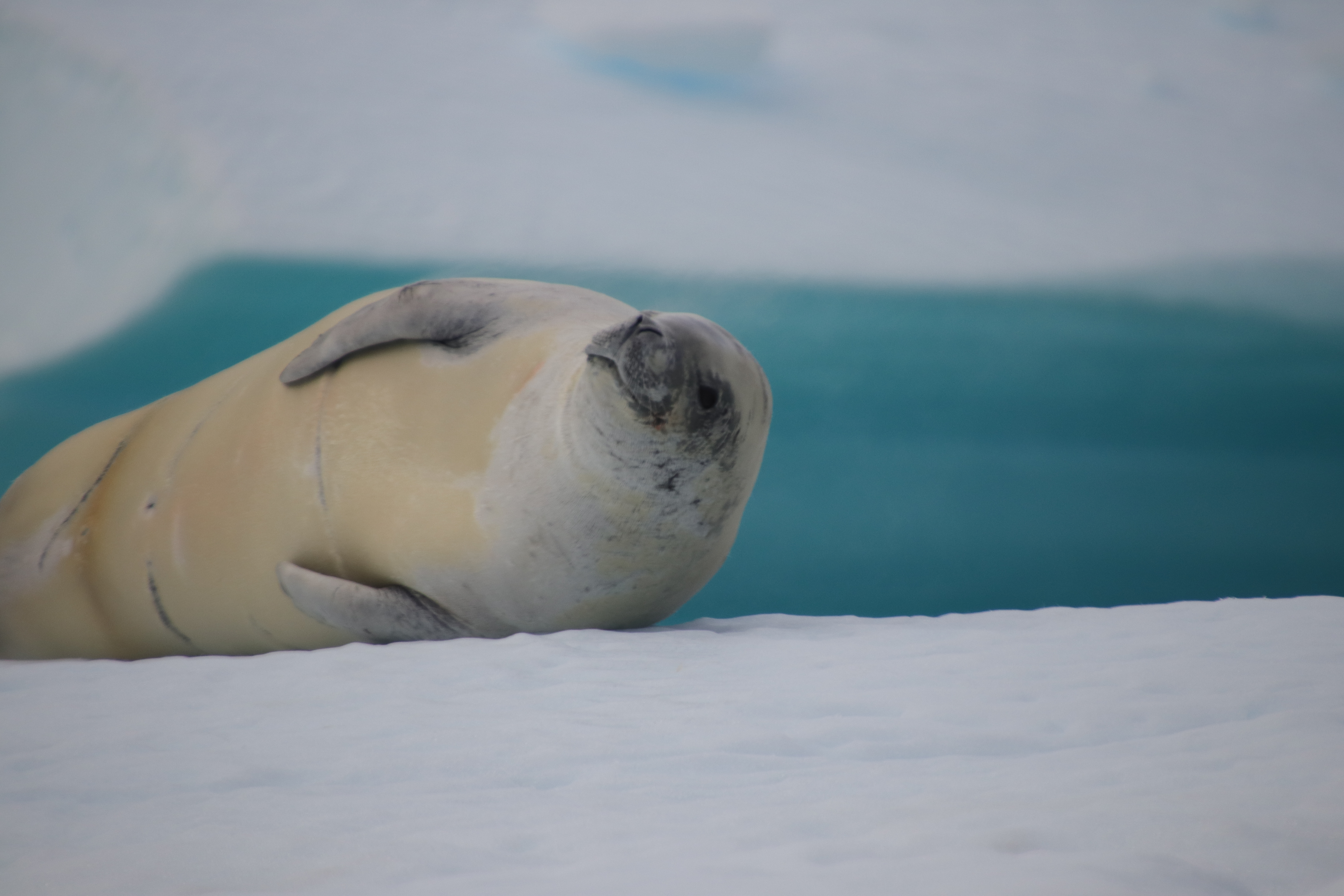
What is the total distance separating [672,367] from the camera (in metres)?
1.31

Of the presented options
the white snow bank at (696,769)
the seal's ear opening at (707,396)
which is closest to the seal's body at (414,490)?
the seal's ear opening at (707,396)

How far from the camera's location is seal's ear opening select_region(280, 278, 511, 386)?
5.84ft

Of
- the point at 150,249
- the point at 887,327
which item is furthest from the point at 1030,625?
the point at 150,249

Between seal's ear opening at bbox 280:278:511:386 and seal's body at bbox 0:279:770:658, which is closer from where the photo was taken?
seal's body at bbox 0:279:770:658

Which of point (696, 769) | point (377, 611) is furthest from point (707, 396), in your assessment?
point (377, 611)

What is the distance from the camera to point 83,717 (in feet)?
3.86

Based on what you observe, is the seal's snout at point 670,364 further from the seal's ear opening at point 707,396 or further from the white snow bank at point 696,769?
the white snow bank at point 696,769

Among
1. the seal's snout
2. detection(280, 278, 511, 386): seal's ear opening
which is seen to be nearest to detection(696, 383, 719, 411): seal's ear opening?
the seal's snout

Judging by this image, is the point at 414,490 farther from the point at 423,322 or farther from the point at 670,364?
the point at 670,364

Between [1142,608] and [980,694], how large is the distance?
2.94 feet

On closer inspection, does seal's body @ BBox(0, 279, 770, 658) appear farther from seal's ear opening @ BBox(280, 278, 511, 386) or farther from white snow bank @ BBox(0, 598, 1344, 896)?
white snow bank @ BBox(0, 598, 1344, 896)

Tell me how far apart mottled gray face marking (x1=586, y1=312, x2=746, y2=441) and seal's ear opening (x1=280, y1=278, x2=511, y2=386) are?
1.49 ft

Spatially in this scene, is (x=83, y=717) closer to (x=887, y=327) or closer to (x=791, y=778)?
(x=791, y=778)

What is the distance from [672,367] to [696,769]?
60 centimetres
